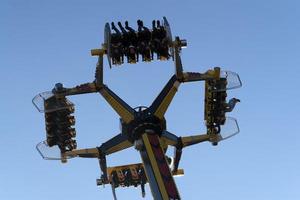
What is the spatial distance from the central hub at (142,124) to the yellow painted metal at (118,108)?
1.19ft

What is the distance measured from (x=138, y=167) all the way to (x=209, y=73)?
873 cm

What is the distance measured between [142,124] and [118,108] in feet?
8.29

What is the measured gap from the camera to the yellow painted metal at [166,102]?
3660cm

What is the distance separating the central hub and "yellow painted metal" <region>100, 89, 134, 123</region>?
1.19ft

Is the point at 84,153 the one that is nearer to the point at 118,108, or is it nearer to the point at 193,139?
the point at 118,108

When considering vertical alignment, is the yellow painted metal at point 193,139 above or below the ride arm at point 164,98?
below

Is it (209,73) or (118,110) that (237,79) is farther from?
(118,110)

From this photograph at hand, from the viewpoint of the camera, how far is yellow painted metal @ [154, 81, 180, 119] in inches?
1441

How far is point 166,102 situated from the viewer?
37.5 meters

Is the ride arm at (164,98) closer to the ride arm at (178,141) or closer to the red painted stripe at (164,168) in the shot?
the ride arm at (178,141)

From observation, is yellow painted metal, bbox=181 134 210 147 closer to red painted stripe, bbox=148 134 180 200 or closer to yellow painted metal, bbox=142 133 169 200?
red painted stripe, bbox=148 134 180 200

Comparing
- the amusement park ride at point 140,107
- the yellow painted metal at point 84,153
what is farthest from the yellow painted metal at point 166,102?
the yellow painted metal at point 84,153

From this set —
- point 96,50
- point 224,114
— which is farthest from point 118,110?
point 224,114

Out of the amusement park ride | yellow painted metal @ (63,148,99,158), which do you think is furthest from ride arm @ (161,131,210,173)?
yellow painted metal @ (63,148,99,158)
